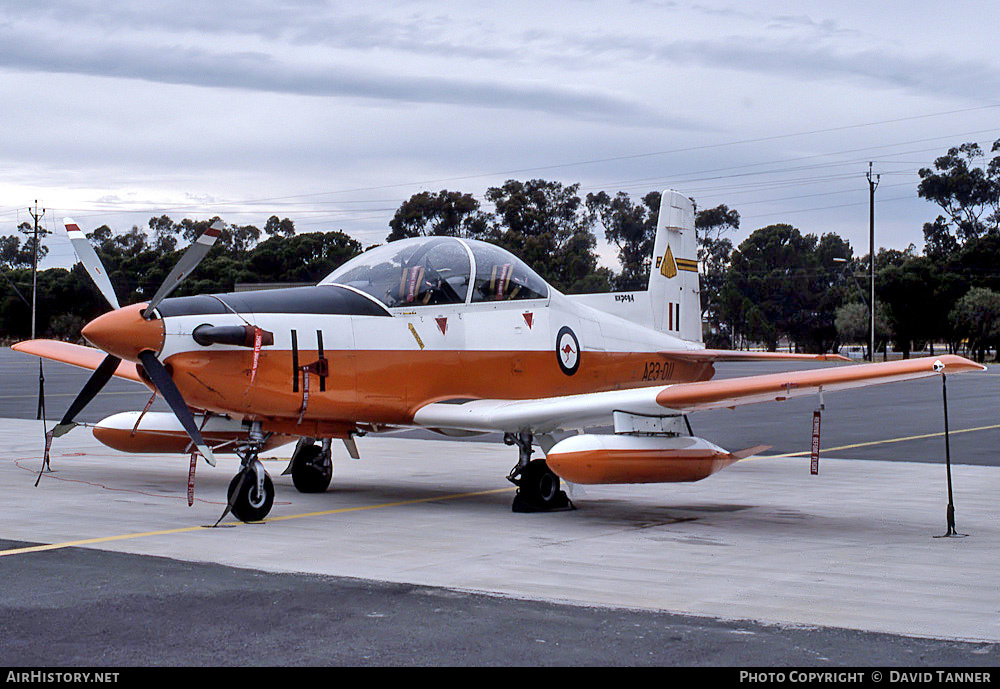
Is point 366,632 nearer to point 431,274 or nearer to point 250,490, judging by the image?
point 250,490

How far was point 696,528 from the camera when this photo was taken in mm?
9141

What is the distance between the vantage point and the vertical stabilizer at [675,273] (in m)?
13.8

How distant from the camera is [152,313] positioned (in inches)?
340

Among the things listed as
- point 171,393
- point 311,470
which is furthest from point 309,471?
point 171,393

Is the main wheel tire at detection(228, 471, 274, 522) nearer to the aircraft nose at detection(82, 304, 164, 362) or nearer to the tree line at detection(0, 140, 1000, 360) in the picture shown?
the aircraft nose at detection(82, 304, 164, 362)

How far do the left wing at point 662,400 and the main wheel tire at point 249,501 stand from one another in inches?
66.2

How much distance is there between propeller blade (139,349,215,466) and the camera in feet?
28.3

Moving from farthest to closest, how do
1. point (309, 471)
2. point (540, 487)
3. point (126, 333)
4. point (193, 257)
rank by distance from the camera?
point (309, 471)
point (540, 487)
point (193, 257)
point (126, 333)

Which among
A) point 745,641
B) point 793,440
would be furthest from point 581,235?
point 745,641

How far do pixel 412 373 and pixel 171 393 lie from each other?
2311 mm

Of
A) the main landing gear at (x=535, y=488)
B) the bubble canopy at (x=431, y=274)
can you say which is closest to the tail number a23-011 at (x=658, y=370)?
the bubble canopy at (x=431, y=274)

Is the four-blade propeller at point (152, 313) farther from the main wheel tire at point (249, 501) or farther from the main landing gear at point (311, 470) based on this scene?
the main landing gear at point (311, 470)

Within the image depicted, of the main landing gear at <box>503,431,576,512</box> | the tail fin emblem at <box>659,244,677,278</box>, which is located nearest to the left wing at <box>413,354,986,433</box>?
the main landing gear at <box>503,431,576,512</box>
